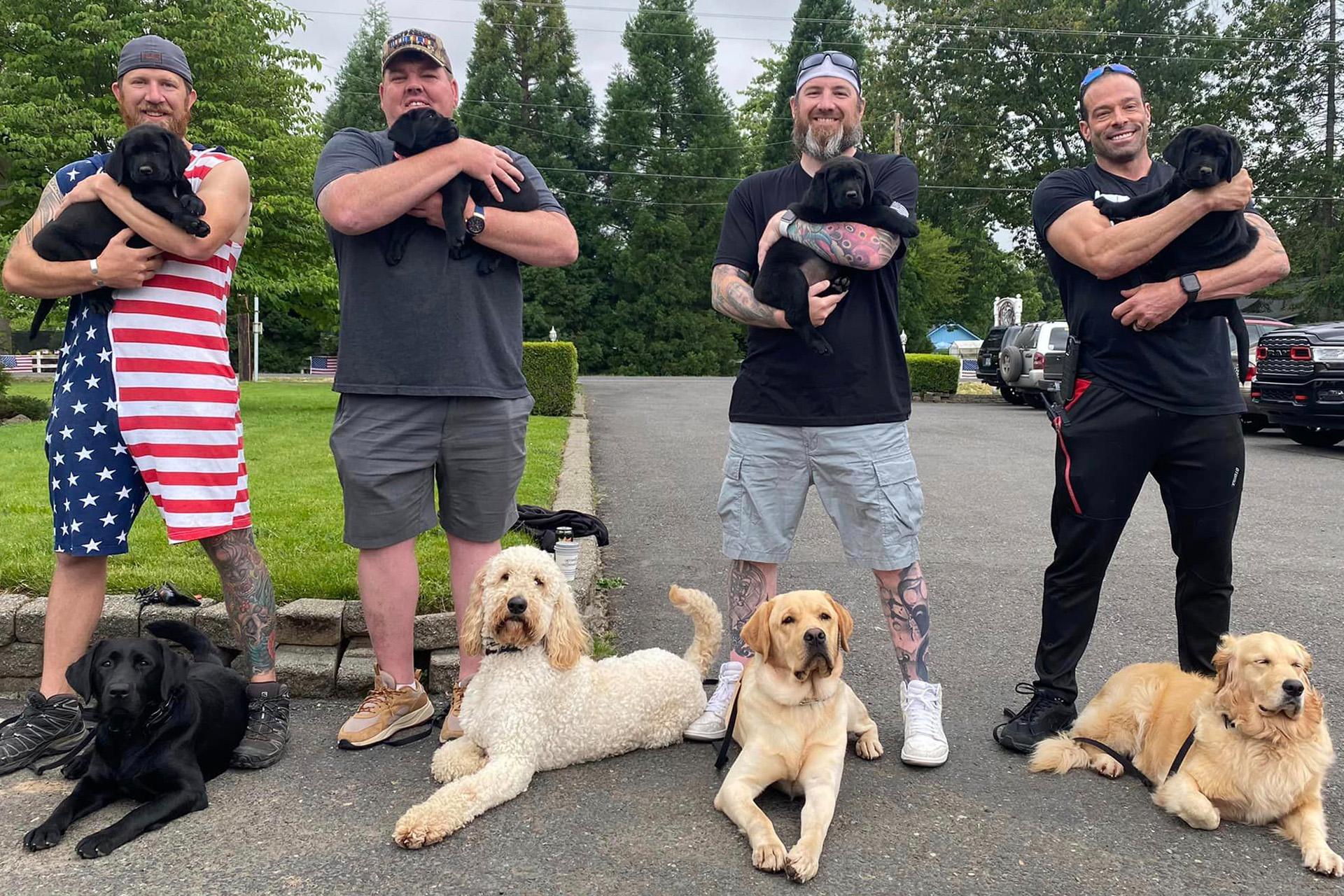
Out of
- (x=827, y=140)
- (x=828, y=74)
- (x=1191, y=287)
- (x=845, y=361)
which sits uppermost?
(x=828, y=74)

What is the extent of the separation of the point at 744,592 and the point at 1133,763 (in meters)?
1.41

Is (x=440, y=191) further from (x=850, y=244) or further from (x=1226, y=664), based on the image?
(x=1226, y=664)

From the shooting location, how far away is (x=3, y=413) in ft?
45.6

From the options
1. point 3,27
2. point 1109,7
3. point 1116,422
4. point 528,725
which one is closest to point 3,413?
point 3,27

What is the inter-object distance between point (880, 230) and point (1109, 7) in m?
41.0

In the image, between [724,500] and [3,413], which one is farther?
[3,413]

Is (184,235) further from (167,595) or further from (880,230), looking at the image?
(880,230)

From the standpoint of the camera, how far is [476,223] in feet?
10.3

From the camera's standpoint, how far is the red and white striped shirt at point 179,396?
10.1 feet

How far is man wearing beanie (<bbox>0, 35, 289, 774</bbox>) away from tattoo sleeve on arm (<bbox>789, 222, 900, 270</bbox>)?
201 centimetres

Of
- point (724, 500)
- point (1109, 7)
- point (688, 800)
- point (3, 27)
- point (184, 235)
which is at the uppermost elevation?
point (1109, 7)

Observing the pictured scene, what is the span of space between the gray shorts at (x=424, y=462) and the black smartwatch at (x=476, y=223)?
1.87 ft

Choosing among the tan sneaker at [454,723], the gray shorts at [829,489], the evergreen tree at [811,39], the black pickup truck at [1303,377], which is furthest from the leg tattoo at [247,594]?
the evergreen tree at [811,39]

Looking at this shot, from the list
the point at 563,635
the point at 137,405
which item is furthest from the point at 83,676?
the point at 563,635
